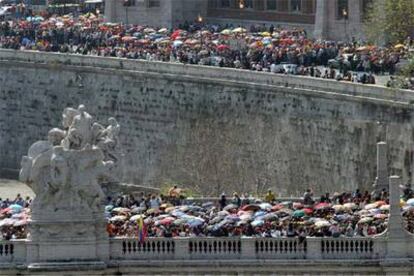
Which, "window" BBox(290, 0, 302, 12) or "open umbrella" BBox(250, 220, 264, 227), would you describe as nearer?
"open umbrella" BBox(250, 220, 264, 227)

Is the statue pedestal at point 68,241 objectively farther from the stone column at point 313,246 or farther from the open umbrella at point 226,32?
the open umbrella at point 226,32

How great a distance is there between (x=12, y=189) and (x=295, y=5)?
23301 millimetres

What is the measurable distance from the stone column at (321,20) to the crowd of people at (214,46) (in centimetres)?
72

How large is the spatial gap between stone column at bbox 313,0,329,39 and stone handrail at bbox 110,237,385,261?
64.7 metres

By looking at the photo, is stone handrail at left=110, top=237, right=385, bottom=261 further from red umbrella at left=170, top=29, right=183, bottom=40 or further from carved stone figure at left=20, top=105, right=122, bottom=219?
red umbrella at left=170, top=29, right=183, bottom=40

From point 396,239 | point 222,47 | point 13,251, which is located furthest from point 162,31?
point 396,239

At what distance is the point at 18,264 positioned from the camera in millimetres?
83688

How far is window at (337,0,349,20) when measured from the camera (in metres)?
149

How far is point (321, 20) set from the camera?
150m

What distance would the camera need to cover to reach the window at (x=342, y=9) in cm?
14888

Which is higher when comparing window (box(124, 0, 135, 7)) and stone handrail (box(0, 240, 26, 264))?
stone handrail (box(0, 240, 26, 264))

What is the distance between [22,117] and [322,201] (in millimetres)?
59270

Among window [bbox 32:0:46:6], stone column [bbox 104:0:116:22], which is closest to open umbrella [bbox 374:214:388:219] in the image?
stone column [bbox 104:0:116:22]

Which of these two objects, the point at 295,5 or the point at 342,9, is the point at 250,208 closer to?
the point at 342,9
